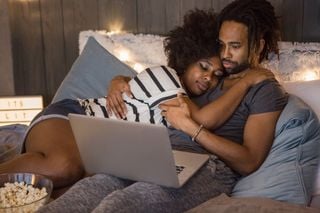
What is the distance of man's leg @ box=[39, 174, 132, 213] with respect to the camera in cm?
125

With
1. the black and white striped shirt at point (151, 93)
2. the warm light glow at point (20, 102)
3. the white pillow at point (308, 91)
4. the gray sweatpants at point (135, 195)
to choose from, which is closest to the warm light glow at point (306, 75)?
the white pillow at point (308, 91)

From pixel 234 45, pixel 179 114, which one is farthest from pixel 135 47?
pixel 179 114

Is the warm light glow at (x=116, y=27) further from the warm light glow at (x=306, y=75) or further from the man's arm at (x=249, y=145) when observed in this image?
the man's arm at (x=249, y=145)

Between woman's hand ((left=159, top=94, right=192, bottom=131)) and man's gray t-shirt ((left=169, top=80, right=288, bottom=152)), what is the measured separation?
0.09m

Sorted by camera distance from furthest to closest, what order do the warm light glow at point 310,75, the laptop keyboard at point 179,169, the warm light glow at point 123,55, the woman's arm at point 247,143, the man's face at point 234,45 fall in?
the warm light glow at point 123,55
the warm light glow at point 310,75
the man's face at point 234,45
the woman's arm at point 247,143
the laptop keyboard at point 179,169

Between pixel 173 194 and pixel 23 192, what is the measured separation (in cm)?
44

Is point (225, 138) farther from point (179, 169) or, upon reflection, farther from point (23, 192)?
point (23, 192)

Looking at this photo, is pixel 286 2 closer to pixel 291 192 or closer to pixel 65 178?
pixel 291 192

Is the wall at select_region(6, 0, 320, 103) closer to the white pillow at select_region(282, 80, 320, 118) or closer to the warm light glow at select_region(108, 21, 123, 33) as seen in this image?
the warm light glow at select_region(108, 21, 123, 33)

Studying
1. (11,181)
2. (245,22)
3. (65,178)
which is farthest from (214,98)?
(11,181)

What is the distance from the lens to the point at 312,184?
156 centimetres

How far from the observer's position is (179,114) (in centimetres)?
163

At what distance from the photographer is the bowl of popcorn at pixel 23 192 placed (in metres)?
1.28

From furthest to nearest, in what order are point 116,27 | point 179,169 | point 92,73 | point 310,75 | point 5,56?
point 5,56 < point 116,27 < point 92,73 < point 310,75 < point 179,169
